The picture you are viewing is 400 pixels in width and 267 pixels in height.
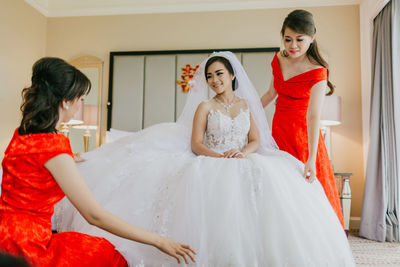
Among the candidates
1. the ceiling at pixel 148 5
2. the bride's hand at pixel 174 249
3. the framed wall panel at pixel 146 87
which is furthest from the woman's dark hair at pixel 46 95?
the ceiling at pixel 148 5

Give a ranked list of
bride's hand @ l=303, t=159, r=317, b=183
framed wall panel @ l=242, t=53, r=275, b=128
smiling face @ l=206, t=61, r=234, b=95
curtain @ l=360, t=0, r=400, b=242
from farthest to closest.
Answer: framed wall panel @ l=242, t=53, r=275, b=128
curtain @ l=360, t=0, r=400, b=242
smiling face @ l=206, t=61, r=234, b=95
bride's hand @ l=303, t=159, r=317, b=183

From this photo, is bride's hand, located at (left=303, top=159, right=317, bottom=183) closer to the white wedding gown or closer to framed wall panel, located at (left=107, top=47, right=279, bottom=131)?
the white wedding gown

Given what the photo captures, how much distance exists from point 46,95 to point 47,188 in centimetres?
30

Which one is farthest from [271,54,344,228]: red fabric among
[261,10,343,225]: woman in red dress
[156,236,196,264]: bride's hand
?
[156,236,196,264]: bride's hand

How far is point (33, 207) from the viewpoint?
1.00 meters

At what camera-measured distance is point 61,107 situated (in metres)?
1.03

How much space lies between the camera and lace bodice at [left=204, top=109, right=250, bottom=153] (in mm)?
2020

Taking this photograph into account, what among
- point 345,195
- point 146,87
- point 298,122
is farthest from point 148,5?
point 345,195

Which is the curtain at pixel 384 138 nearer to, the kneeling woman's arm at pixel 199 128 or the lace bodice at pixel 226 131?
the lace bodice at pixel 226 131

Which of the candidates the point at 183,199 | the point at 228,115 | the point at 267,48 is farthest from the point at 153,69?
the point at 183,199

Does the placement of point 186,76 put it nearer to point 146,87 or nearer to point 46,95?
point 146,87

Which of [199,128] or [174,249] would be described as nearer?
[174,249]

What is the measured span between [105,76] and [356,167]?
356cm

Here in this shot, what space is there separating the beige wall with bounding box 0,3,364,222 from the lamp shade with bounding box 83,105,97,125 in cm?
31
